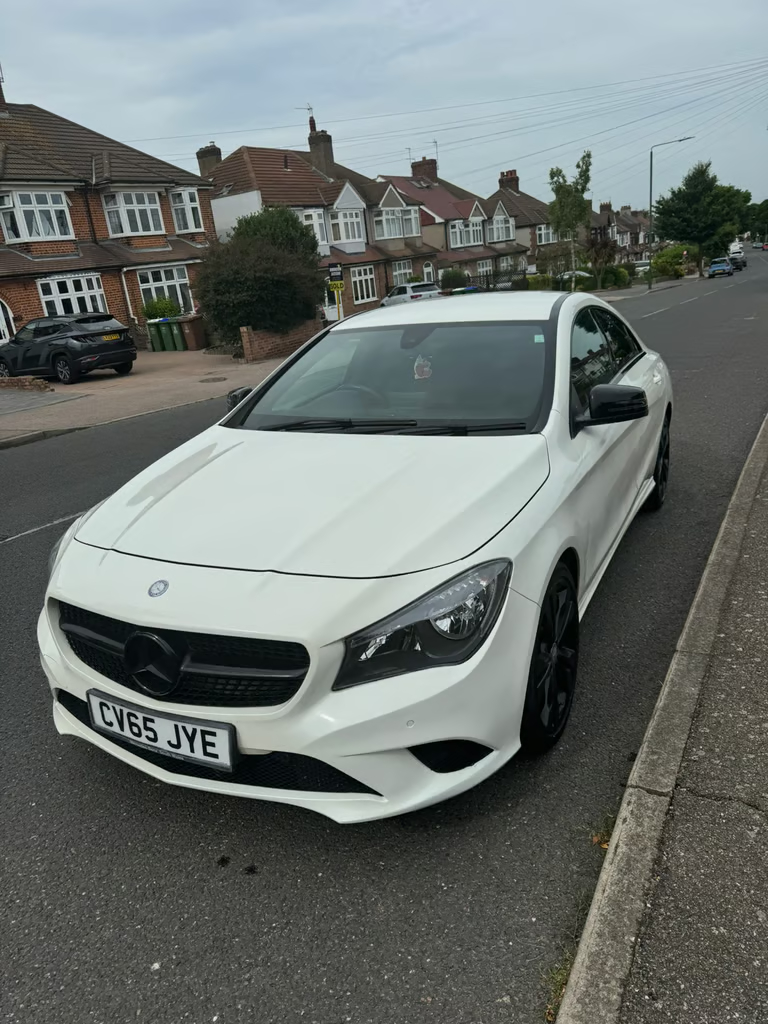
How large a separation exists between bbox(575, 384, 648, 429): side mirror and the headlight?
135 cm

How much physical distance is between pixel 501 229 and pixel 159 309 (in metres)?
43.5

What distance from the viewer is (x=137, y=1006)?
1.97 m

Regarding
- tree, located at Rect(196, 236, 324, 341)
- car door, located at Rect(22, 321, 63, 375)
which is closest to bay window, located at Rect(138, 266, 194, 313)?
tree, located at Rect(196, 236, 324, 341)

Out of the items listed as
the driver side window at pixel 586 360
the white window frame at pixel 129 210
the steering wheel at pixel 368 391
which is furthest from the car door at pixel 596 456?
the white window frame at pixel 129 210

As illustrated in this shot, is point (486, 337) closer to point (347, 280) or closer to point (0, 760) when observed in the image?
point (0, 760)

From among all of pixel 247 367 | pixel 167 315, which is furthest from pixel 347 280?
pixel 247 367

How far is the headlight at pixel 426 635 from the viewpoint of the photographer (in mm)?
2180

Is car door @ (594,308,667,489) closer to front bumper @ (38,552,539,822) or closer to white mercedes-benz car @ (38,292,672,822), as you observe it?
white mercedes-benz car @ (38,292,672,822)

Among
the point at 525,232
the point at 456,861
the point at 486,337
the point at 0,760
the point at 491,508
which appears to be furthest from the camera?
the point at 525,232

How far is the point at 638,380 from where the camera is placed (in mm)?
4633

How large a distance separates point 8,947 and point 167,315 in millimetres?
30510

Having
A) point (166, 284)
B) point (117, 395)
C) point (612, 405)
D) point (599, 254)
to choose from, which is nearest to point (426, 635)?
point (612, 405)

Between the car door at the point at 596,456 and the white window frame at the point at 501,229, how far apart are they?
64.8m

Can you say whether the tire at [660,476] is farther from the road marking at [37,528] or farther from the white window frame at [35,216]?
the white window frame at [35,216]
